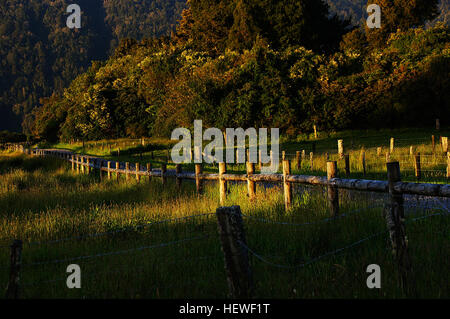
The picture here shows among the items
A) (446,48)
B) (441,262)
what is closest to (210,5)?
(446,48)

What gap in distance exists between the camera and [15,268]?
4.77 metres

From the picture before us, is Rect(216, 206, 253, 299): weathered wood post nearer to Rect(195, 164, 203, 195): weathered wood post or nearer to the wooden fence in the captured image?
the wooden fence

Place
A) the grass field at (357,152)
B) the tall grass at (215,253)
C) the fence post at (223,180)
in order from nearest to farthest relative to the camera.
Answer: the tall grass at (215,253) < the fence post at (223,180) < the grass field at (357,152)

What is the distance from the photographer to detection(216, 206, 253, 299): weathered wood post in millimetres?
4781

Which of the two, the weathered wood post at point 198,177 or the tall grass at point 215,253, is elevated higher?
the weathered wood post at point 198,177

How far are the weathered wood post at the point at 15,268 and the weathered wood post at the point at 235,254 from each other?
2.21m

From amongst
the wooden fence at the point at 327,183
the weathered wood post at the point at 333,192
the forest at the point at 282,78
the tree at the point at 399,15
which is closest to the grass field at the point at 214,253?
the weathered wood post at the point at 333,192

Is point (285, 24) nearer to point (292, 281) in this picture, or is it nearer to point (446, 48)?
point (446, 48)

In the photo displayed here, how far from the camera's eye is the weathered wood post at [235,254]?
4.78 metres

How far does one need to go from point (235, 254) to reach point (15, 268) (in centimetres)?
241

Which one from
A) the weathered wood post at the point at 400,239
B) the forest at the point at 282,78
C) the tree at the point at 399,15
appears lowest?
the weathered wood post at the point at 400,239

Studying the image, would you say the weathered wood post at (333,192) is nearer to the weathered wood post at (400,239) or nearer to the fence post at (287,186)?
the fence post at (287,186)

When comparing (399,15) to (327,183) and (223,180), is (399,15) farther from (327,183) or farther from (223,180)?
(327,183)

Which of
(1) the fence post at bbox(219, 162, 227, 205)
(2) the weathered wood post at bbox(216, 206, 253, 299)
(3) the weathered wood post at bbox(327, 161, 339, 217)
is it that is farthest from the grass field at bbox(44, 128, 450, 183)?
(2) the weathered wood post at bbox(216, 206, 253, 299)
